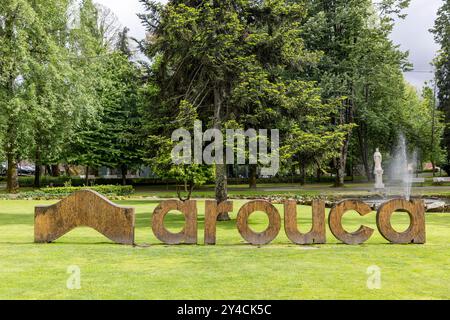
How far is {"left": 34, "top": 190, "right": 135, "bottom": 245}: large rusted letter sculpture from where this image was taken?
1090cm

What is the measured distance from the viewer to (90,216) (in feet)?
35.8

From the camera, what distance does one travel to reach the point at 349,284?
7277mm

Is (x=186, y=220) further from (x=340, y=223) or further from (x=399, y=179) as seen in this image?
(x=399, y=179)

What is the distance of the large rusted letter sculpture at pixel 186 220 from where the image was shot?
11.1 meters

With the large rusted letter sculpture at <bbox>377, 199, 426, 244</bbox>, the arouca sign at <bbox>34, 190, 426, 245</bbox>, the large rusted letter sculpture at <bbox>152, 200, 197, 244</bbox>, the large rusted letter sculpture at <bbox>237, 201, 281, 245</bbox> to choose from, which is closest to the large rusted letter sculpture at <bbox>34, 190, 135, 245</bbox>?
the arouca sign at <bbox>34, 190, 426, 245</bbox>

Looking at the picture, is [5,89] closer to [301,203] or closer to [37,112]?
[37,112]

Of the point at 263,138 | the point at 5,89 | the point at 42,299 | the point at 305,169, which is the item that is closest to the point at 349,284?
the point at 42,299

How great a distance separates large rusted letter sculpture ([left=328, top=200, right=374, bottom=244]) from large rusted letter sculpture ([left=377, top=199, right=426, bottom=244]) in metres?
0.33

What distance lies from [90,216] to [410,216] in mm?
7561

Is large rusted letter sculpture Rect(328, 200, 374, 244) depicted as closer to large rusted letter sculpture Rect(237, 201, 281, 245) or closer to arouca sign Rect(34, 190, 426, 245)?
arouca sign Rect(34, 190, 426, 245)

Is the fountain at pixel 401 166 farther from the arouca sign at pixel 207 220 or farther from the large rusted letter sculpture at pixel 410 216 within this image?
the arouca sign at pixel 207 220

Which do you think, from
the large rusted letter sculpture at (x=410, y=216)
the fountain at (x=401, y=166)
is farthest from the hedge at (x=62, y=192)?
the fountain at (x=401, y=166)

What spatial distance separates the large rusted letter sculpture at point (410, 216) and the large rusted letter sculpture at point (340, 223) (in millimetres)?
326

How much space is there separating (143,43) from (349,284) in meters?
15.0
